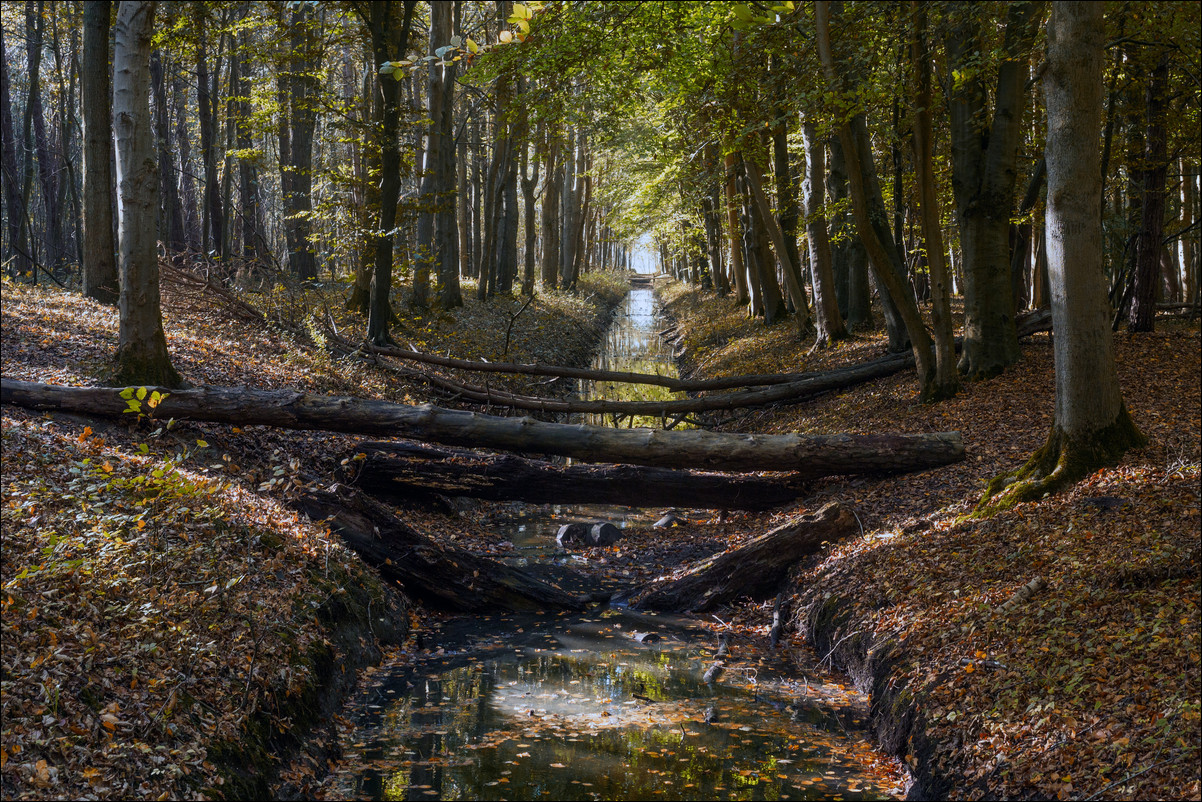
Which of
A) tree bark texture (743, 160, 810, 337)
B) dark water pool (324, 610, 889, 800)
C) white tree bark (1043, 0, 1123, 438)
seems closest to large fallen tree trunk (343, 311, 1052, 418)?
tree bark texture (743, 160, 810, 337)

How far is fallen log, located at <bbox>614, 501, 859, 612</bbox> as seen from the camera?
8.73 meters

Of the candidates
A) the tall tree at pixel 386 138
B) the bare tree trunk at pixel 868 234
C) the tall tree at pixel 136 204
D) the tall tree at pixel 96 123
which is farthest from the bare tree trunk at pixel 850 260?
the tall tree at pixel 96 123

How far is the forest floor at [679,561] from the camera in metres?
4.18

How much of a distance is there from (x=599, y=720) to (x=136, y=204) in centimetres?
695

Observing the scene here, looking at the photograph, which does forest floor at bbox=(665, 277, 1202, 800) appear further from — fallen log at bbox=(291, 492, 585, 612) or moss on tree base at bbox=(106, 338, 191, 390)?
moss on tree base at bbox=(106, 338, 191, 390)

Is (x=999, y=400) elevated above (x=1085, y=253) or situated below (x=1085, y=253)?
below

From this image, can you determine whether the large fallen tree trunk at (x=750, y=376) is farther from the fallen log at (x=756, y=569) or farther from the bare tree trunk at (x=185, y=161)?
the bare tree trunk at (x=185, y=161)

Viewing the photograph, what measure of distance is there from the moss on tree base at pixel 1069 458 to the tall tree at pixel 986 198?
442cm

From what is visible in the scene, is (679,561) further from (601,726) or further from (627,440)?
(601,726)

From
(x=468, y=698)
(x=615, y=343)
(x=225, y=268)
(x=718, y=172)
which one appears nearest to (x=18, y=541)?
(x=468, y=698)

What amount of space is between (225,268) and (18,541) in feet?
38.8

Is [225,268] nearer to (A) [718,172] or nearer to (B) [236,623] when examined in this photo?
(A) [718,172]

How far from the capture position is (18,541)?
515 centimetres

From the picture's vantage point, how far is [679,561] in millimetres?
9969
